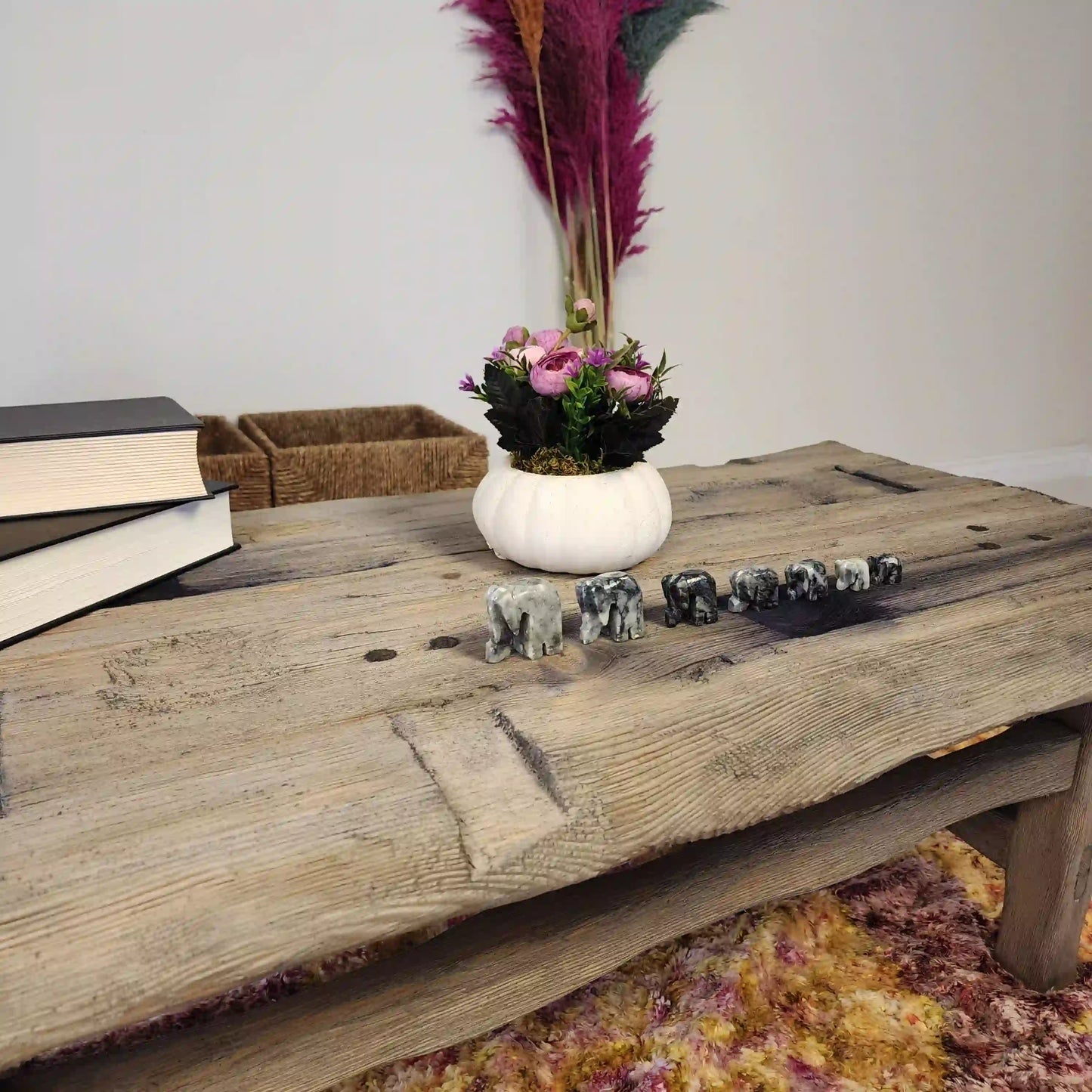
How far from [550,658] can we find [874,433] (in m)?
2.13

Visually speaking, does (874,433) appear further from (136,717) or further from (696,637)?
(136,717)

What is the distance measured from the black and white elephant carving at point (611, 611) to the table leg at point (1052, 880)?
50 centimetres

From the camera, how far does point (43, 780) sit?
607 millimetres

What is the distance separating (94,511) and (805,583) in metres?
0.68

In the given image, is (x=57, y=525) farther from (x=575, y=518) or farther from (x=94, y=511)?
(x=575, y=518)

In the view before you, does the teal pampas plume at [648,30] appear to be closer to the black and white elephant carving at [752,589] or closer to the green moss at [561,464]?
the green moss at [561,464]

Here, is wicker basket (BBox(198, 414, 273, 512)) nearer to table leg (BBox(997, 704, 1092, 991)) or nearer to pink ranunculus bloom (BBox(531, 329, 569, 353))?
pink ranunculus bloom (BBox(531, 329, 569, 353))

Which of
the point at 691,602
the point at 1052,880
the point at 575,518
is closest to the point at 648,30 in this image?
the point at 575,518

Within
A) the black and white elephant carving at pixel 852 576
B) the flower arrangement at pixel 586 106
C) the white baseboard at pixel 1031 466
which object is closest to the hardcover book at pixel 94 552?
the black and white elephant carving at pixel 852 576

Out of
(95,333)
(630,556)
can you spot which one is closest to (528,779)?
(630,556)

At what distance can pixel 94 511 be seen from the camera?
0.96m

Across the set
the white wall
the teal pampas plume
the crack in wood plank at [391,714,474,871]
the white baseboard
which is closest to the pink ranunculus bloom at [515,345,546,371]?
the crack in wood plank at [391,714,474,871]

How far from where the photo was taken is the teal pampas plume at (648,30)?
202 cm

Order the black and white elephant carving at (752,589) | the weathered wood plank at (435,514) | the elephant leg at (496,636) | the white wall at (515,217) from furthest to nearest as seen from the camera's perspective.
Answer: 1. the white wall at (515,217)
2. the weathered wood plank at (435,514)
3. the black and white elephant carving at (752,589)
4. the elephant leg at (496,636)
